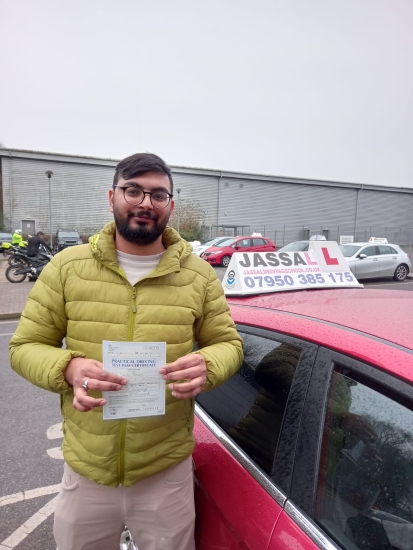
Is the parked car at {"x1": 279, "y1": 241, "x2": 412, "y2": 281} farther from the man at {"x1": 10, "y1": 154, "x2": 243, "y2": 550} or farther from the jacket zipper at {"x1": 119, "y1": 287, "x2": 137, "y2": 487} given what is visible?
the jacket zipper at {"x1": 119, "y1": 287, "x2": 137, "y2": 487}

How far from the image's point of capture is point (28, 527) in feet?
7.30

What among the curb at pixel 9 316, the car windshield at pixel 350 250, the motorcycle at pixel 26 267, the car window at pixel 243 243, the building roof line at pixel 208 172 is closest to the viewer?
the curb at pixel 9 316

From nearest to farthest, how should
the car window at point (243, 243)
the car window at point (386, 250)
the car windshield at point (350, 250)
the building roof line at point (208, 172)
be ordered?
the car windshield at point (350, 250) < the car window at point (386, 250) < the car window at point (243, 243) < the building roof line at point (208, 172)

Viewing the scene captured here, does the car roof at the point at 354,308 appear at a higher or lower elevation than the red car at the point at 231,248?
higher

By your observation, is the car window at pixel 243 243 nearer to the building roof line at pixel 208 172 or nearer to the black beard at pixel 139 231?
the building roof line at pixel 208 172

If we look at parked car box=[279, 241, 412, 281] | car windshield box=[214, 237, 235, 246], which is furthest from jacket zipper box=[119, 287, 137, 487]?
car windshield box=[214, 237, 235, 246]

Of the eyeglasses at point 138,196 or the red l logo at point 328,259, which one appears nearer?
the eyeglasses at point 138,196

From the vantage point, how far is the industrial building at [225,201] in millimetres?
31328

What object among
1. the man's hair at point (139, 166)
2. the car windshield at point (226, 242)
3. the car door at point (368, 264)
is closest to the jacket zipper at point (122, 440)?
the man's hair at point (139, 166)

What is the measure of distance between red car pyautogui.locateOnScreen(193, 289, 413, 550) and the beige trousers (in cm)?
11

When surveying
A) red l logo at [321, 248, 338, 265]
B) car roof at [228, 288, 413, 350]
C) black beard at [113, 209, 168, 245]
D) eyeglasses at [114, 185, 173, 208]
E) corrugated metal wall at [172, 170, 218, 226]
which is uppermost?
corrugated metal wall at [172, 170, 218, 226]

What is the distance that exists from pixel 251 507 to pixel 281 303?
832 mm

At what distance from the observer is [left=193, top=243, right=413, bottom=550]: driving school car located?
101cm

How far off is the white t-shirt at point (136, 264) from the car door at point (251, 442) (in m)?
0.51
